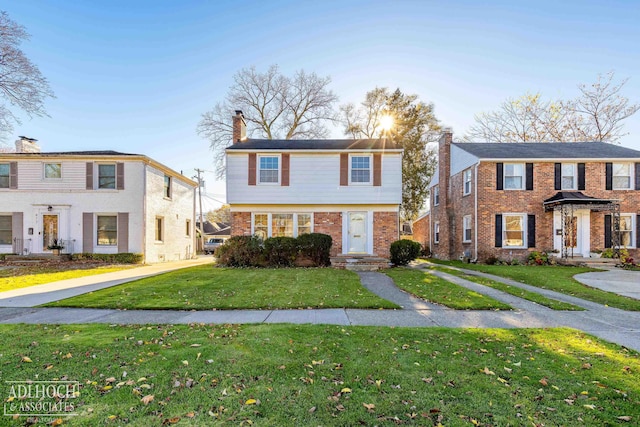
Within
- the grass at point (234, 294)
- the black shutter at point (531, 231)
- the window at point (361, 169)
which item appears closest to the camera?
the grass at point (234, 294)

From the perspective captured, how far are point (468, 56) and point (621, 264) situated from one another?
12973 millimetres

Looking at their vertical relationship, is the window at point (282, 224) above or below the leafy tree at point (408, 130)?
below

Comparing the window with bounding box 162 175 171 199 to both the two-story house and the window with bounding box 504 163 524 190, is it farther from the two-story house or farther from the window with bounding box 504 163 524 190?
the window with bounding box 504 163 524 190

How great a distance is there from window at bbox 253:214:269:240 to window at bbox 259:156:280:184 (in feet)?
5.95

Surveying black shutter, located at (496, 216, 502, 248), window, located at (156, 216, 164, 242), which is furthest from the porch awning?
window, located at (156, 216, 164, 242)

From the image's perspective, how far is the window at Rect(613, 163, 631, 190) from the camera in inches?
665

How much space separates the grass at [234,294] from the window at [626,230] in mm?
16408

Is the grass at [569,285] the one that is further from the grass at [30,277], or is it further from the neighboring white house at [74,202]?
the neighboring white house at [74,202]

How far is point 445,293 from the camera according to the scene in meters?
8.41

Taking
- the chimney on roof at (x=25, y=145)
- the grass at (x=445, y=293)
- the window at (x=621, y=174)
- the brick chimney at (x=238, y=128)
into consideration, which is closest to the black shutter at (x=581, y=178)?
the window at (x=621, y=174)

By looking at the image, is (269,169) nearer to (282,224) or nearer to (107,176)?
(282,224)

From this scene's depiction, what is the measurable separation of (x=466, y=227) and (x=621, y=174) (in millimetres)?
8644

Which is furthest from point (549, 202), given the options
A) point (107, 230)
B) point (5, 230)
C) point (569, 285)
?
point (5, 230)

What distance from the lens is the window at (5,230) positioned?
55.4ft
